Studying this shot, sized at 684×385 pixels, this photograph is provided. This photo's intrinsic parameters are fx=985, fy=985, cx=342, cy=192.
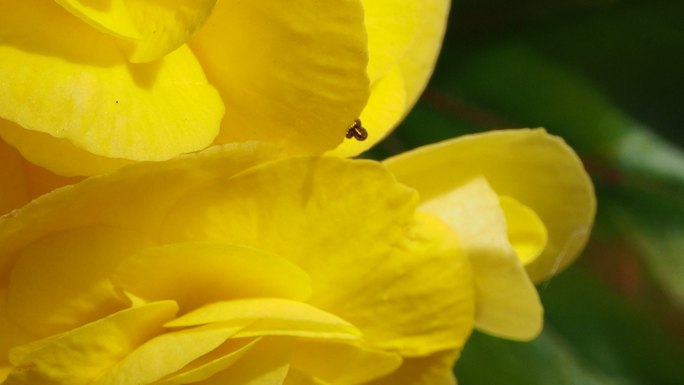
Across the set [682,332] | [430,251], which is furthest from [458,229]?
[682,332]

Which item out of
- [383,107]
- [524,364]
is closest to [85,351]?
Result: [383,107]

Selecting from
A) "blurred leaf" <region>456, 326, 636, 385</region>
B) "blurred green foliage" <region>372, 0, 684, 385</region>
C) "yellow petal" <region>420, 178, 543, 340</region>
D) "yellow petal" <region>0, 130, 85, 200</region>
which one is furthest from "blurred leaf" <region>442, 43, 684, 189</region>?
"yellow petal" <region>0, 130, 85, 200</region>

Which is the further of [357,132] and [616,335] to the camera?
[616,335]

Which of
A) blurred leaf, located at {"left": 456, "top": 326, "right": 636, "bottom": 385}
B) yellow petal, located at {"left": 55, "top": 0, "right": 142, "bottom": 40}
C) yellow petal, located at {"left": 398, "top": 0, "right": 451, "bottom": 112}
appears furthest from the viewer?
blurred leaf, located at {"left": 456, "top": 326, "right": 636, "bottom": 385}

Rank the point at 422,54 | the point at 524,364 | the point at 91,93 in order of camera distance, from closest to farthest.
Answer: the point at 91,93 < the point at 422,54 < the point at 524,364

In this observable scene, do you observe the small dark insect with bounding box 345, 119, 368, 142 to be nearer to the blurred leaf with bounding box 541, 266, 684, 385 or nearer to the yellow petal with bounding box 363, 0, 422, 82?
the yellow petal with bounding box 363, 0, 422, 82

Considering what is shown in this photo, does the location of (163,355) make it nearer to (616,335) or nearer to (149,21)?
(149,21)
